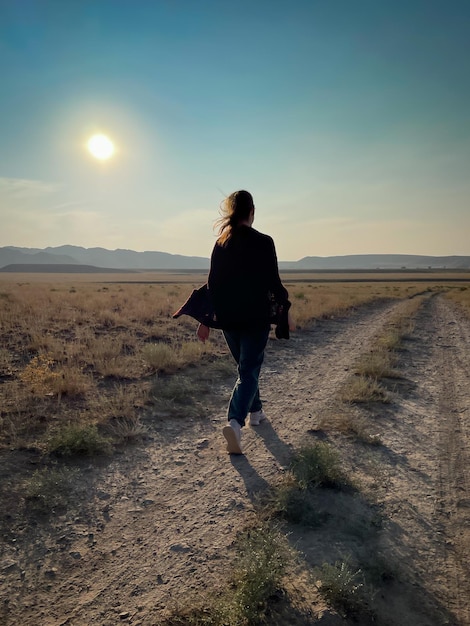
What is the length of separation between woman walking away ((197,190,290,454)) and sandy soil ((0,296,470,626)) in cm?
60

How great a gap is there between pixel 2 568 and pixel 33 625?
0.52 metres

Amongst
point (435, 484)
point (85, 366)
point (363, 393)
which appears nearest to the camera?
point (435, 484)

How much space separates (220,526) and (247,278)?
6.52 ft

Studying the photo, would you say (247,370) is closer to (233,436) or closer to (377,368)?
(233,436)

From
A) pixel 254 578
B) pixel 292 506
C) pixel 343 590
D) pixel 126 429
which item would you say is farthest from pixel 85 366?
pixel 343 590

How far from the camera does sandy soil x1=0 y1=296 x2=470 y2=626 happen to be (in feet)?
6.96

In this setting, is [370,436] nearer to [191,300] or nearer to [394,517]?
[394,517]

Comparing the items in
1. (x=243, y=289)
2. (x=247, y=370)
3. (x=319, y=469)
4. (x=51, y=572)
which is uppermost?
(x=243, y=289)

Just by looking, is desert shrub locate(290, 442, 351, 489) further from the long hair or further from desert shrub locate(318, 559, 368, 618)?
the long hair

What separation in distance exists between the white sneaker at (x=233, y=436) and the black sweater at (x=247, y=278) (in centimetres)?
89

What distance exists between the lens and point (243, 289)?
3736mm

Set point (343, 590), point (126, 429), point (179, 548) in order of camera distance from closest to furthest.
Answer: point (343, 590) → point (179, 548) → point (126, 429)

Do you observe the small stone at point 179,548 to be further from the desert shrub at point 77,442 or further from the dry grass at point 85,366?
the dry grass at point 85,366

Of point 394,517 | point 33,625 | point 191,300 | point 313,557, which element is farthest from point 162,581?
point 191,300
